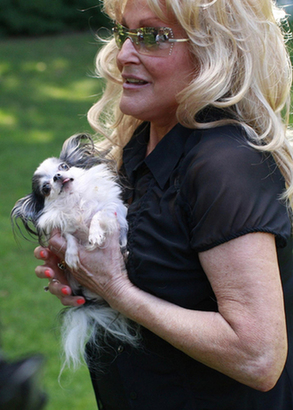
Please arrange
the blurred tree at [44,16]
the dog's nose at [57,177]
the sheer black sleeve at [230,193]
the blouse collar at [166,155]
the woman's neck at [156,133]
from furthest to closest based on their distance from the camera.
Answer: the blurred tree at [44,16] < the dog's nose at [57,177] < the woman's neck at [156,133] < the blouse collar at [166,155] < the sheer black sleeve at [230,193]

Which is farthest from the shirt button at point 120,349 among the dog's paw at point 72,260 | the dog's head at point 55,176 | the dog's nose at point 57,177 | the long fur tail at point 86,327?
the dog's nose at point 57,177

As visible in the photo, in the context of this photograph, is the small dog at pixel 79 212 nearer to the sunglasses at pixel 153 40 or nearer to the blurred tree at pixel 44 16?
the sunglasses at pixel 153 40

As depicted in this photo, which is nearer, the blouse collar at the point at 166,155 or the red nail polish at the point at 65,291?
the blouse collar at the point at 166,155

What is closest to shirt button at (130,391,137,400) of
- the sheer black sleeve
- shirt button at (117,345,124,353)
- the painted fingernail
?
shirt button at (117,345,124,353)

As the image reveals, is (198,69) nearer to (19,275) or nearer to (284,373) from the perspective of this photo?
(284,373)

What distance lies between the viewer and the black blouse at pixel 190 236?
1.68 metres

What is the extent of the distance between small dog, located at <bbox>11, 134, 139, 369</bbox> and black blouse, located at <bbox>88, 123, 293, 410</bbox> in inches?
11.8

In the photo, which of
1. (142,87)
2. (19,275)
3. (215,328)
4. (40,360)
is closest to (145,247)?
(215,328)

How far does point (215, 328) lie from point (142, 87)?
1007 millimetres

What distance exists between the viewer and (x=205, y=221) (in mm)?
1696

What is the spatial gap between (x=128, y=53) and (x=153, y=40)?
152mm

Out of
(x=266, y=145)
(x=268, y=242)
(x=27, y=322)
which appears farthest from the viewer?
(x=27, y=322)

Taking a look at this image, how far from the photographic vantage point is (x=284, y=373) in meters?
2.01

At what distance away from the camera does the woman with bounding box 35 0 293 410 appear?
5.47 feet
